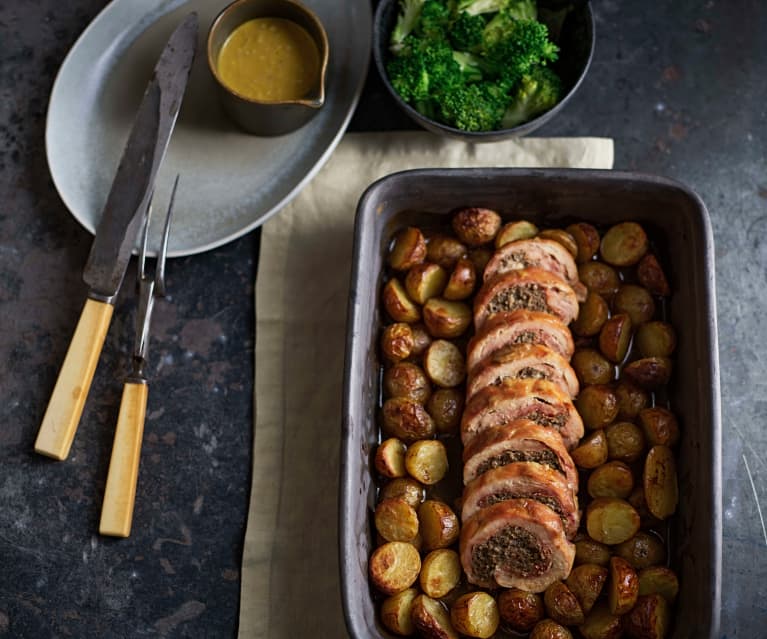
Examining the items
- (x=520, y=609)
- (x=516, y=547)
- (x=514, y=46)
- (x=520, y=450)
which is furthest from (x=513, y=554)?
(x=514, y=46)

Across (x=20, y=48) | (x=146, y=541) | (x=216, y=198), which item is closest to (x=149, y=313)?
(x=216, y=198)

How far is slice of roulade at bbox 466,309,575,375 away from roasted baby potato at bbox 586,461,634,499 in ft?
1.00

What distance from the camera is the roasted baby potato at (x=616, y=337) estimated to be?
2.33 m

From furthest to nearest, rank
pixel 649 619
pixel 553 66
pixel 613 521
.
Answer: pixel 553 66
pixel 613 521
pixel 649 619

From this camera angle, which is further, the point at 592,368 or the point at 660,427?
the point at 592,368

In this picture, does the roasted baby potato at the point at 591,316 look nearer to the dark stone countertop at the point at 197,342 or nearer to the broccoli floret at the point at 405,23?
the dark stone countertop at the point at 197,342

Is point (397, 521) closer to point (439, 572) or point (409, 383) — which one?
point (439, 572)

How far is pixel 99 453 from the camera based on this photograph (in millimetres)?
2506

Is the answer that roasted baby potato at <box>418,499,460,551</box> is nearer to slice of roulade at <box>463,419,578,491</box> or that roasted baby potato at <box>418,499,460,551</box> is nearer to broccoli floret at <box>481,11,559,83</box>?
slice of roulade at <box>463,419,578,491</box>

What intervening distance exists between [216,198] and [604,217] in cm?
107

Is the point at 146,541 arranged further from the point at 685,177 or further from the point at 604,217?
the point at 685,177

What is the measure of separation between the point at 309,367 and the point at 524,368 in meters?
0.62

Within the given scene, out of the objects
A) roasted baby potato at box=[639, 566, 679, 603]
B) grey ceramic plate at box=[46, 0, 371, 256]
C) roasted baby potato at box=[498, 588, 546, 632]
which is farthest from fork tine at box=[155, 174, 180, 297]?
roasted baby potato at box=[639, 566, 679, 603]

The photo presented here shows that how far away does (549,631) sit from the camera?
2100 millimetres
